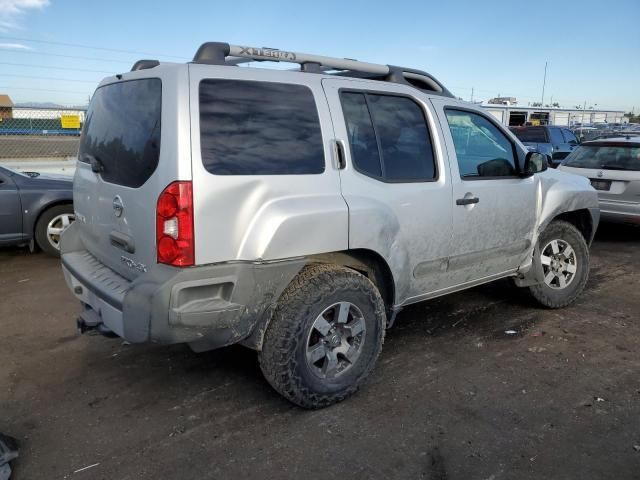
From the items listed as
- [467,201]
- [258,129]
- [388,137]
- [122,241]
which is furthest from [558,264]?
[122,241]

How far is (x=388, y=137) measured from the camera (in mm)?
3541

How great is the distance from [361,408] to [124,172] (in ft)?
6.51

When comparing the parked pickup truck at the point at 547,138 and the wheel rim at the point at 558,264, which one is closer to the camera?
the wheel rim at the point at 558,264

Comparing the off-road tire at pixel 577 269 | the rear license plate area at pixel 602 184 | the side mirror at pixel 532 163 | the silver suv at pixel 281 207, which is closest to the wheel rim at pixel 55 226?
the silver suv at pixel 281 207

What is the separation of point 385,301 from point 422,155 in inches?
41.3

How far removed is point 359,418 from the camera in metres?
3.18

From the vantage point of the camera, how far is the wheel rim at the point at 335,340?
10.4 feet

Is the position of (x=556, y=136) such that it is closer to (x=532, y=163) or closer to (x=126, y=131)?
(x=532, y=163)

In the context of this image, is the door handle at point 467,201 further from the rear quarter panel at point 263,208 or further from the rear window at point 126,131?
the rear window at point 126,131

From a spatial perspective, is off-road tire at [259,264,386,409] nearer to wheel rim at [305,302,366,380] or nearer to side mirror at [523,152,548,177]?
wheel rim at [305,302,366,380]

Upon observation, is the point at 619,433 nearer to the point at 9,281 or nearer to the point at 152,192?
the point at 152,192

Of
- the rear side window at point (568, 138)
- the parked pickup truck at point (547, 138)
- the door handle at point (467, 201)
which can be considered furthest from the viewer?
the rear side window at point (568, 138)

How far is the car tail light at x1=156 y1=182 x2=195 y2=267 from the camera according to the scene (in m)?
2.63

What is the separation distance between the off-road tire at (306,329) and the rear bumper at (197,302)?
0.37ft
